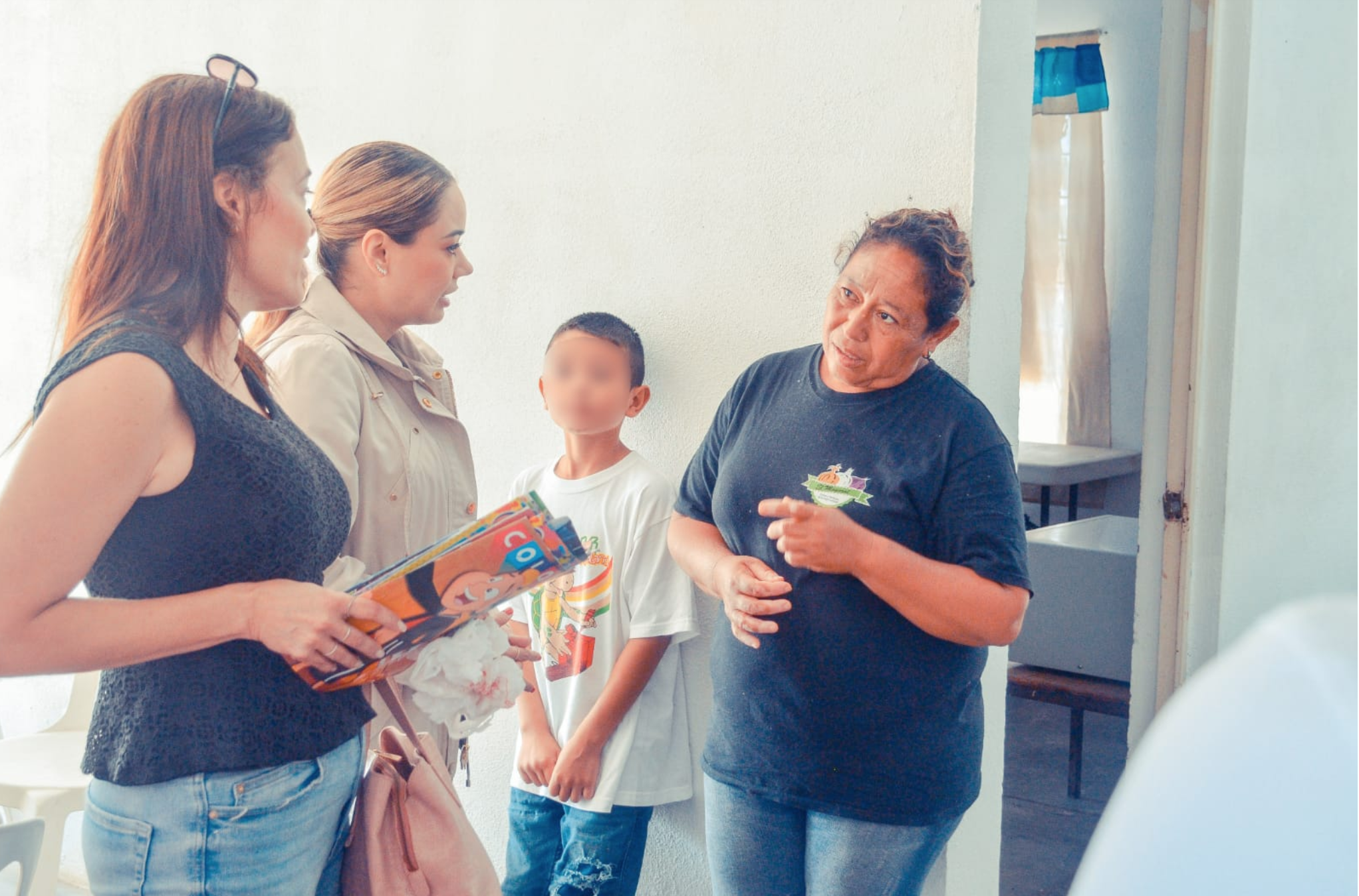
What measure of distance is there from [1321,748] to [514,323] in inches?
89.3

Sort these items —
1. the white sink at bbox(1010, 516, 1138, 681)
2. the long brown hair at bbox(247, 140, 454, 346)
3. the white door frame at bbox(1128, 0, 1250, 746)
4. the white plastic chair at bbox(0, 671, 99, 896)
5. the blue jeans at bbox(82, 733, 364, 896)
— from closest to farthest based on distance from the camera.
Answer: the blue jeans at bbox(82, 733, 364, 896) < the long brown hair at bbox(247, 140, 454, 346) < the white door frame at bbox(1128, 0, 1250, 746) < the white plastic chair at bbox(0, 671, 99, 896) < the white sink at bbox(1010, 516, 1138, 681)

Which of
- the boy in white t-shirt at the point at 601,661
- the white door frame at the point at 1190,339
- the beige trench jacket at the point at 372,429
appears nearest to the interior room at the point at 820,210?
the white door frame at the point at 1190,339

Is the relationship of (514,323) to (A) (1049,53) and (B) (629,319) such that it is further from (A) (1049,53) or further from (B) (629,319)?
(A) (1049,53)

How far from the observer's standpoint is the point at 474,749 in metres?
2.67

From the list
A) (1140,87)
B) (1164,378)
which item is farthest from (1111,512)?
(1164,378)

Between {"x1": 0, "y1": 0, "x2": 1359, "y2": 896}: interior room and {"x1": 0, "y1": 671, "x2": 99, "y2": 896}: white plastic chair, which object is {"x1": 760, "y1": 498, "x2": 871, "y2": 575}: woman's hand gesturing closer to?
{"x1": 0, "y1": 0, "x2": 1359, "y2": 896}: interior room

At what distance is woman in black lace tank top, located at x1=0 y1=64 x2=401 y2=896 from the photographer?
43.0 inches

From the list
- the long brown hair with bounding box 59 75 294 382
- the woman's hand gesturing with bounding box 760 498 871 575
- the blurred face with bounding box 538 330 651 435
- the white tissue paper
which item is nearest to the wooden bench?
the blurred face with bounding box 538 330 651 435

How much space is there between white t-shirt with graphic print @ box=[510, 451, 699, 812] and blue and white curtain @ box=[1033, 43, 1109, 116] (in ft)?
14.8

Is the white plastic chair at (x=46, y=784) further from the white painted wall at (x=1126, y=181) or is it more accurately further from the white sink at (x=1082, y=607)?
the white painted wall at (x=1126, y=181)

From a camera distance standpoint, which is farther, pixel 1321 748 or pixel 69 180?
pixel 69 180

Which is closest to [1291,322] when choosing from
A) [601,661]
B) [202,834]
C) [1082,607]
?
[1082,607]

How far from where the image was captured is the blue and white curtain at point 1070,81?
229 inches

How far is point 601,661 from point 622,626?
0.26 ft
